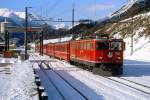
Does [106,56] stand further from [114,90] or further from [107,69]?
[114,90]

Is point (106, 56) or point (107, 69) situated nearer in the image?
point (107, 69)

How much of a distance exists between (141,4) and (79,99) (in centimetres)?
8153

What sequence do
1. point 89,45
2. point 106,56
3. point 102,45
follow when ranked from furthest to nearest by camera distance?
point 89,45
point 102,45
point 106,56

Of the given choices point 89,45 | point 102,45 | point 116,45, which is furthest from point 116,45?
point 89,45

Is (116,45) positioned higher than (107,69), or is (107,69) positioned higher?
(116,45)

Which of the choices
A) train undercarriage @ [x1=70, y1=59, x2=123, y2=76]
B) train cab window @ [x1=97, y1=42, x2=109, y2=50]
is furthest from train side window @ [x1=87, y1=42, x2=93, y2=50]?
train undercarriage @ [x1=70, y1=59, x2=123, y2=76]

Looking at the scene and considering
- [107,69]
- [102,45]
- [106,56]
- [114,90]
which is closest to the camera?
[114,90]

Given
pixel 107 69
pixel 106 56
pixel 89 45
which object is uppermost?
pixel 89 45

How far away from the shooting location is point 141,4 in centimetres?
9856

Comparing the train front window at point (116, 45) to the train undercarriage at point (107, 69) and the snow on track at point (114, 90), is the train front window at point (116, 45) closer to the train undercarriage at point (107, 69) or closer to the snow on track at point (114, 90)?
the train undercarriage at point (107, 69)

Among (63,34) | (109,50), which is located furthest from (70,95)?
(63,34)

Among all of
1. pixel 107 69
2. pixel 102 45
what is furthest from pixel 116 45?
pixel 107 69

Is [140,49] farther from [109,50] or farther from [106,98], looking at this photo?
[106,98]

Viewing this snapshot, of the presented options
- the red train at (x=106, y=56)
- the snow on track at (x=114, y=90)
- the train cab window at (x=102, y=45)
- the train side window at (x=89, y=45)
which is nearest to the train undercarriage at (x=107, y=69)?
the red train at (x=106, y=56)
